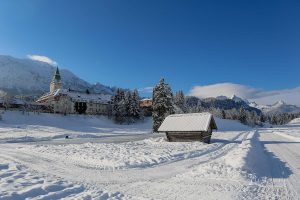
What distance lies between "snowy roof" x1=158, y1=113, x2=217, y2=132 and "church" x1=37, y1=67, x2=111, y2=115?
188 feet

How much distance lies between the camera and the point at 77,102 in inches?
3964

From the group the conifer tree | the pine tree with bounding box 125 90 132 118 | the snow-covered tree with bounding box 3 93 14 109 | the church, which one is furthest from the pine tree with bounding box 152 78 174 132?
the snow-covered tree with bounding box 3 93 14 109

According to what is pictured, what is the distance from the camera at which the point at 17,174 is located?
12.5 meters

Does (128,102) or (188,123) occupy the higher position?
(128,102)

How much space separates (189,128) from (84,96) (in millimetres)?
76527

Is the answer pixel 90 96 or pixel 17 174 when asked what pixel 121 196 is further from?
pixel 90 96

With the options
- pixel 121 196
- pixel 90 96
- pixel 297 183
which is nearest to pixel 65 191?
pixel 121 196

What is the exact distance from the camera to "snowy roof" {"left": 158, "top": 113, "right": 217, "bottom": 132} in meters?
35.8

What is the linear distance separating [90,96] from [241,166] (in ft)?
322

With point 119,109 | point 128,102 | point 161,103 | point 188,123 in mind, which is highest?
point 128,102

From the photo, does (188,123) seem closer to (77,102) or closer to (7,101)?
(7,101)

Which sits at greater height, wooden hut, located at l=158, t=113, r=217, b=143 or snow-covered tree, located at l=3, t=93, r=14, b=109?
snow-covered tree, located at l=3, t=93, r=14, b=109

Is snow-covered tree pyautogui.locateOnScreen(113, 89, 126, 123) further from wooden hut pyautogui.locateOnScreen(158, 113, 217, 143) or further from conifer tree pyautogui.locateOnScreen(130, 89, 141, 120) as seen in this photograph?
wooden hut pyautogui.locateOnScreen(158, 113, 217, 143)

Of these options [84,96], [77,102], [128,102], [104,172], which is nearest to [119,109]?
[128,102]
